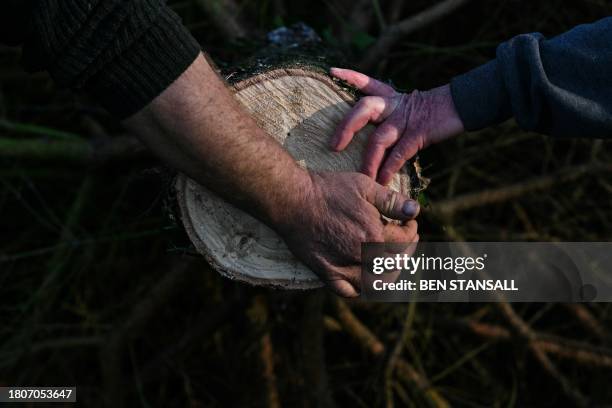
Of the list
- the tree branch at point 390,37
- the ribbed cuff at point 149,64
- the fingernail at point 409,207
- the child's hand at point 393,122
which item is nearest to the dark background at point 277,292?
the tree branch at point 390,37

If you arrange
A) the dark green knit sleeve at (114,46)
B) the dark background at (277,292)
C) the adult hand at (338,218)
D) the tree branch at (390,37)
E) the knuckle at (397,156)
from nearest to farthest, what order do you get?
the dark green knit sleeve at (114,46)
the adult hand at (338,218)
the knuckle at (397,156)
the tree branch at (390,37)
the dark background at (277,292)

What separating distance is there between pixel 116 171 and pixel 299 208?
4.45 feet

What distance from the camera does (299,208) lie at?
133 cm

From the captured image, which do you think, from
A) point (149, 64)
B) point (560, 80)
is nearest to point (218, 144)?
point (149, 64)

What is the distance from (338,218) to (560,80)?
56 cm

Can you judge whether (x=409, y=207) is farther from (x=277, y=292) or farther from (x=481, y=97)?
(x=277, y=292)

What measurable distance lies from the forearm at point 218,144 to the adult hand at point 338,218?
33mm

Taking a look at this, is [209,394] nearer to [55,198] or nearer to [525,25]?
[55,198]

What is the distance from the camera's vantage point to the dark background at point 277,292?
2285mm

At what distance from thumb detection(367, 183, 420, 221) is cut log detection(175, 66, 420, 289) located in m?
0.11

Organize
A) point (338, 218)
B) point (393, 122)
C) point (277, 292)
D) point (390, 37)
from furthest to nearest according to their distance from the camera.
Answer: point (277, 292) < point (390, 37) < point (393, 122) < point (338, 218)

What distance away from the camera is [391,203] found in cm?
139

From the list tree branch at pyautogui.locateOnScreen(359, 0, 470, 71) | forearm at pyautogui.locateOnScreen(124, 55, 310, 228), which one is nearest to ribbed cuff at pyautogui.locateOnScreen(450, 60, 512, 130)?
forearm at pyautogui.locateOnScreen(124, 55, 310, 228)

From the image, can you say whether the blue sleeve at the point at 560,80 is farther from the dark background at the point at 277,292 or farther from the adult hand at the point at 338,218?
the dark background at the point at 277,292
